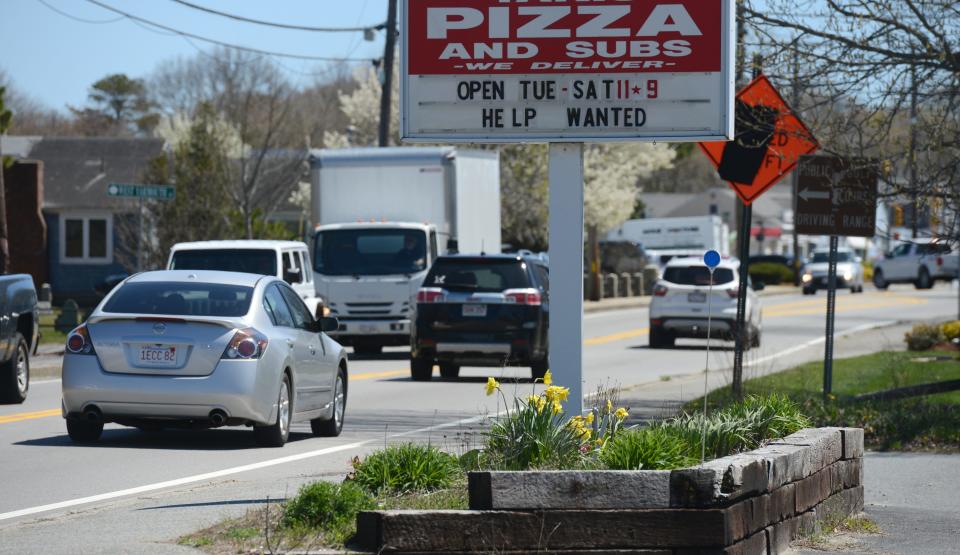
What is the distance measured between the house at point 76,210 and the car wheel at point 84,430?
34.1 meters

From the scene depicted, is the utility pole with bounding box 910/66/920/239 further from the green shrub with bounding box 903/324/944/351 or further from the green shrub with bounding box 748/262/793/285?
the green shrub with bounding box 748/262/793/285

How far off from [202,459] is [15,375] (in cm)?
592

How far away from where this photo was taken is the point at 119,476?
447 inches

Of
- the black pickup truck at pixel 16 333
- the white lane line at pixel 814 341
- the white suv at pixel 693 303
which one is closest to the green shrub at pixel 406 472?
the black pickup truck at pixel 16 333

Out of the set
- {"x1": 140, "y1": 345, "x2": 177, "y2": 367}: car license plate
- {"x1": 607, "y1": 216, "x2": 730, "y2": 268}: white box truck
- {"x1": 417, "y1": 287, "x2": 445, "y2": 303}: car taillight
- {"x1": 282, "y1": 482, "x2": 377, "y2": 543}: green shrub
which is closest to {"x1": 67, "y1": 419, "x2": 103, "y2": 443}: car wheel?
{"x1": 140, "y1": 345, "x2": 177, "y2": 367}: car license plate

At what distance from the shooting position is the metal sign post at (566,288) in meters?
9.52

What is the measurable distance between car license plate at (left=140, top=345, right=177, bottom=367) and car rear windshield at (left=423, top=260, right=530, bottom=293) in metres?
9.54

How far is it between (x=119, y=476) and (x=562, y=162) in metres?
4.25

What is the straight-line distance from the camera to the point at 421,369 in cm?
2238

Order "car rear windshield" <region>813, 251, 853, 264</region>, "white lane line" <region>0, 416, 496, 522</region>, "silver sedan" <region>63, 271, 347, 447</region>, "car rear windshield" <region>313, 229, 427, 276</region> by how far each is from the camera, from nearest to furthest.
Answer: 1. "white lane line" <region>0, 416, 496, 522</region>
2. "silver sedan" <region>63, 271, 347, 447</region>
3. "car rear windshield" <region>313, 229, 427, 276</region>
4. "car rear windshield" <region>813, 251, 853, 264</region>

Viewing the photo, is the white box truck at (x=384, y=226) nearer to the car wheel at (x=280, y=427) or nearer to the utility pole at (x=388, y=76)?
the utility pole at (x=388, y=76)

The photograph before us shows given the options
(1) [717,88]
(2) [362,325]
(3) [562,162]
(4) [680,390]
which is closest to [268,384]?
(3) [562,162]

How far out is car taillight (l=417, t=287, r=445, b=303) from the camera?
22109 millimetres

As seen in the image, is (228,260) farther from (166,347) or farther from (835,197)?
(835,197)
